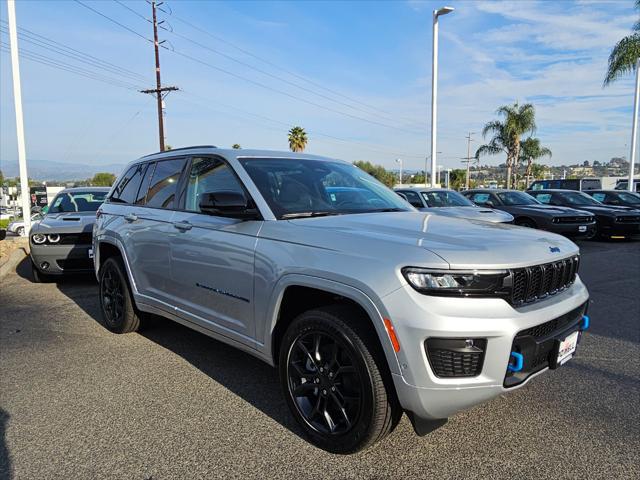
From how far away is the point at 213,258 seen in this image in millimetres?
3477

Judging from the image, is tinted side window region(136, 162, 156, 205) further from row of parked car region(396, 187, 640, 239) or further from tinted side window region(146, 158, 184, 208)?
row of parked car region(396, 187, 640, 239)

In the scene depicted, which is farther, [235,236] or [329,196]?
[329,196]

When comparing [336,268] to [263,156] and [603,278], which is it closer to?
[263,156]

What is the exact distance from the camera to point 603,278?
8.07 meters

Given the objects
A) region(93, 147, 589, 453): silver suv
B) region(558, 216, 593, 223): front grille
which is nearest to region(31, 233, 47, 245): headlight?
region(93, 147, 589, 453): silver suv

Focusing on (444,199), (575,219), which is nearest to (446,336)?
(444,199)

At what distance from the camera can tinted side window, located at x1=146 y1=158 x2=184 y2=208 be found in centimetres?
429

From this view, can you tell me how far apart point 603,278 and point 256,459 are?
24.3 ft

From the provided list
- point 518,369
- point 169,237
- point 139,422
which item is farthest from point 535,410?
point 169,237

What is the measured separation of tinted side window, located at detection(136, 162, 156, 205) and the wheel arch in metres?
2.34

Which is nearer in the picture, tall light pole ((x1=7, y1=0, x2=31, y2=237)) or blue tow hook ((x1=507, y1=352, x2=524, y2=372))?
blue tow hook ((x1=507, y1=352, x2=524, y2=372))

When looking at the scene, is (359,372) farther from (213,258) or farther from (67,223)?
(67,223)

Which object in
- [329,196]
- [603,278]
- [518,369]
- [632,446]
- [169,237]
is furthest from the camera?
[603,278]

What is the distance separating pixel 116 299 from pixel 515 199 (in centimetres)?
1156
